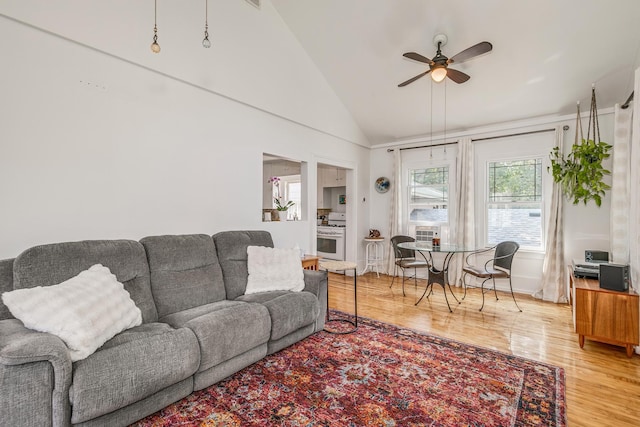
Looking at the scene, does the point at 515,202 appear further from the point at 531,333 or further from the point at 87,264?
the point at 87,264

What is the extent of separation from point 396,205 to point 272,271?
11.2ft

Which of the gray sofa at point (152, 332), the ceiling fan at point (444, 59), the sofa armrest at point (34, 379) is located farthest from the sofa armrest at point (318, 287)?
the ceiling fan at point (444, 59)

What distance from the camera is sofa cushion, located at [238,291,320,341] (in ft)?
8.18

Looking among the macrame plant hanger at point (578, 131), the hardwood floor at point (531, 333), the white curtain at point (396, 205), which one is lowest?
the hardwood floor at point (531, 333)

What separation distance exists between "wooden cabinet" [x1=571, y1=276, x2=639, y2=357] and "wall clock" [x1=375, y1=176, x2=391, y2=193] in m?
3.51

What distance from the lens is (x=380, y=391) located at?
2.13 m

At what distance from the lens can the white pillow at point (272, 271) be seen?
2963mm

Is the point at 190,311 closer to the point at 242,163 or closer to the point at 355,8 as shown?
the point at 242,163

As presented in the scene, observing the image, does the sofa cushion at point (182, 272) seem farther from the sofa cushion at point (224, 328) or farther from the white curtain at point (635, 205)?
the white curtain at point (635, 205)

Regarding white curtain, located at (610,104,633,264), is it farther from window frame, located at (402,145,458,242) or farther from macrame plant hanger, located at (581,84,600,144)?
window frame, located at (402,145,458,242)

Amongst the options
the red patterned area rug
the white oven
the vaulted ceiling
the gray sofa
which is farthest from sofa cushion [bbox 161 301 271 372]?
the white oven

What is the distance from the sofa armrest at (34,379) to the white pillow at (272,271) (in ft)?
5.15

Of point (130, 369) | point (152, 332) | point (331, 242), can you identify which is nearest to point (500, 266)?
point (331, 242)

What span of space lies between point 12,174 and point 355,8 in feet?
11.7
